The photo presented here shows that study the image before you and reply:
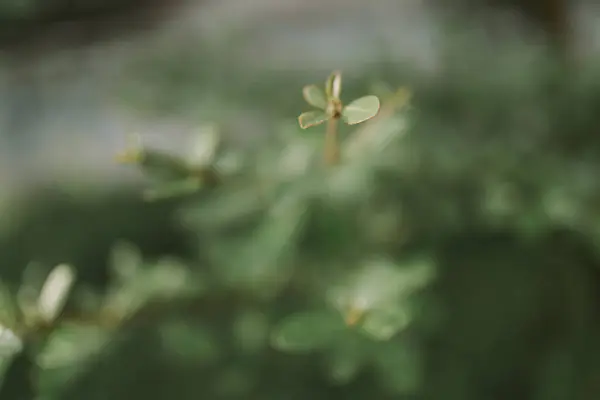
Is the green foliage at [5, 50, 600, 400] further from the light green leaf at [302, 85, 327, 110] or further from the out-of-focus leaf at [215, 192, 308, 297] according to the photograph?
the light green leaf at [302, 85, 327, 110]

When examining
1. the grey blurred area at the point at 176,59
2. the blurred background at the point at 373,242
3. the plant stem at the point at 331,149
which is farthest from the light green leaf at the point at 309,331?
the grey blurred area at the point at 176,59

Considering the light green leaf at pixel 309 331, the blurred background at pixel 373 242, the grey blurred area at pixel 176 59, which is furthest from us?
the grey blurred area at pixel 176 59

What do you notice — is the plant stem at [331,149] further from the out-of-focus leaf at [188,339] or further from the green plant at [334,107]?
the out-of-focus leaf at [188,339]

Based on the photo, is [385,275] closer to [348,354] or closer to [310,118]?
[348,354]

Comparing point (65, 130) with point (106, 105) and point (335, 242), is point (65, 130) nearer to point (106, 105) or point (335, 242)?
point (106, 105)

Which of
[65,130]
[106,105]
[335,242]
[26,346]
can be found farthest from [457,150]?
[65,130]

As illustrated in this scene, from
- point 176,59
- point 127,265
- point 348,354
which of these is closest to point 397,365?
point 348,354
